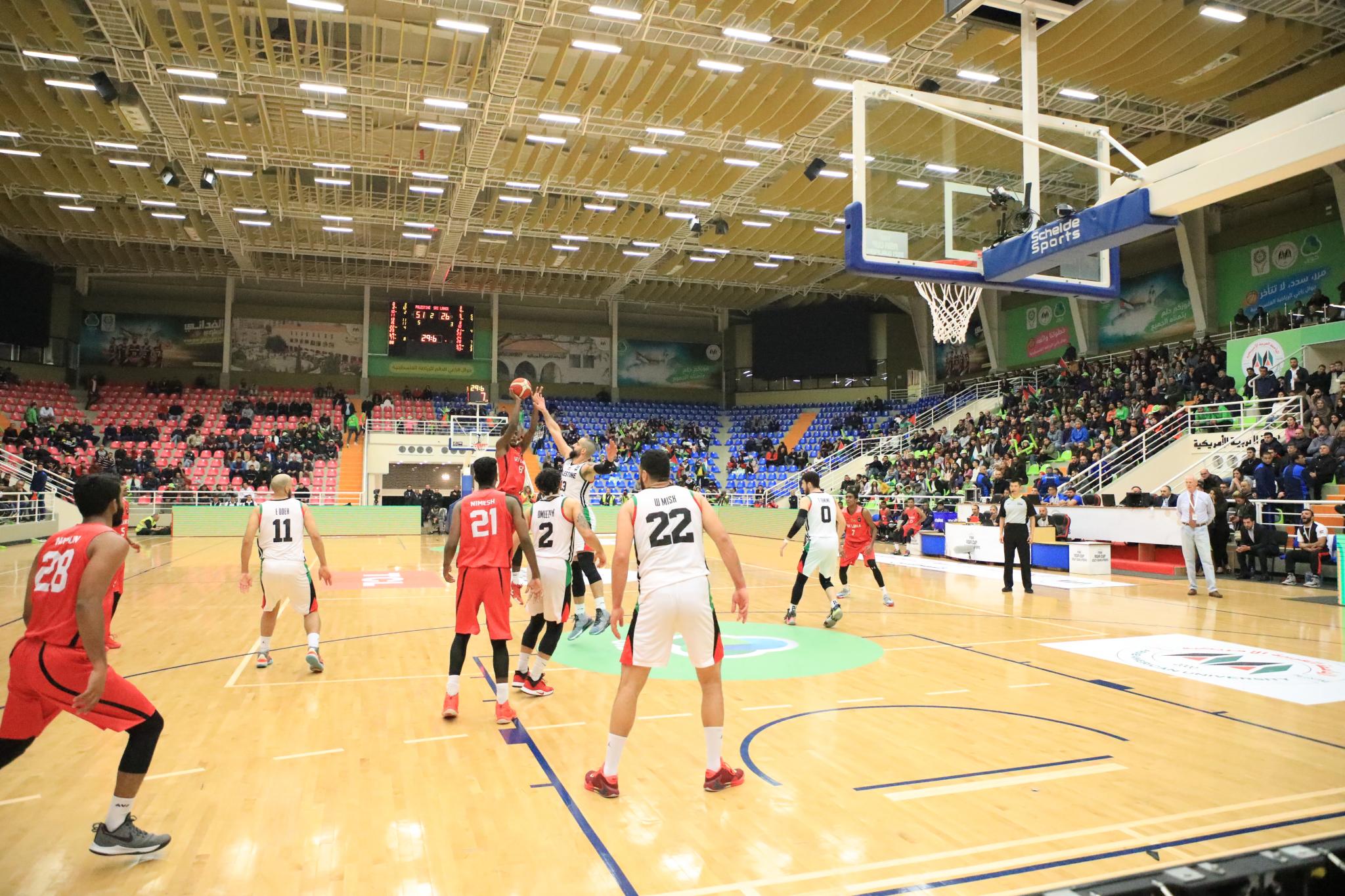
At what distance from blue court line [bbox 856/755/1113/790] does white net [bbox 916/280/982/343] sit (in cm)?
851

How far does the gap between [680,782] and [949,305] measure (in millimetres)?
10439

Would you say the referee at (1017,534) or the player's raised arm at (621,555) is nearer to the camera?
the player's raised arm at (621,555)

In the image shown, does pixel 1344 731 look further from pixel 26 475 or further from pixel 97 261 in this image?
pixel 97 261

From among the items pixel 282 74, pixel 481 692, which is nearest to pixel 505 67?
pixel 282 74

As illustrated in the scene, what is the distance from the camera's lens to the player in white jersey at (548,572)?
21.4 feet

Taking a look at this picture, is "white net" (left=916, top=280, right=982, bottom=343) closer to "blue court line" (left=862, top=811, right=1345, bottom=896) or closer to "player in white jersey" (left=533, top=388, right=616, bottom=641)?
"player in white jersey" (left=533, top=388, right=616, bottom=641)

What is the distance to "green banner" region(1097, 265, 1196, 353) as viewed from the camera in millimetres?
24484

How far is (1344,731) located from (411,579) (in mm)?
12527

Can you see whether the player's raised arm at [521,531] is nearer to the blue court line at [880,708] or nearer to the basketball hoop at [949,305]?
the blue court line at [880,708]

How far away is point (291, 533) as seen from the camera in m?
7.08

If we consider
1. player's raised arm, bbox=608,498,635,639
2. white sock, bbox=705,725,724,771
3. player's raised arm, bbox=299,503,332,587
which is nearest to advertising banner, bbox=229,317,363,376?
player's raised arm, bbox=299,503,332,587

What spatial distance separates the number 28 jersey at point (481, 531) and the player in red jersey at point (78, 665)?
236 cm

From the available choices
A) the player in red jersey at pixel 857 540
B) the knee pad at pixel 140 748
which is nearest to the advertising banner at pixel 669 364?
the player in red jersey at pixel 857 540

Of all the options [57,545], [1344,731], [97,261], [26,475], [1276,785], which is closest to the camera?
[57,545]
